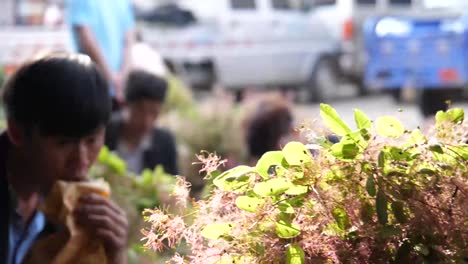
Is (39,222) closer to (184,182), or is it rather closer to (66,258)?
(66,258)

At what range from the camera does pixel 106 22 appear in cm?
578

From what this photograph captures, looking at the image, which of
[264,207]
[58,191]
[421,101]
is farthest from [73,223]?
[421,101]

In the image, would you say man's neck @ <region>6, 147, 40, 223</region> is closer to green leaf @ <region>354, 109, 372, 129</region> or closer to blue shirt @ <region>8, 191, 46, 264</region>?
blue shirt @ <region>8, 191, 46, 264</region>

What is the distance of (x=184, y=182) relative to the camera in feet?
5.85

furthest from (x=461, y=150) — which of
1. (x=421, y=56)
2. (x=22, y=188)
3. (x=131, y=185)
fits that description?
(x=421, y=56)

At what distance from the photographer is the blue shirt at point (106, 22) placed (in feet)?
18.8

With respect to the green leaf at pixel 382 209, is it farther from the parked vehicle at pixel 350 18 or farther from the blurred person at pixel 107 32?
the parked vehicle at pixel 350 18

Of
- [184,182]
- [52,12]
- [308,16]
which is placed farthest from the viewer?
[308,16]

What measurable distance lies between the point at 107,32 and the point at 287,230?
14.0 ft

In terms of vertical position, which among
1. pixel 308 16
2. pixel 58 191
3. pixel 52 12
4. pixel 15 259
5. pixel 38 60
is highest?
pixel 38 60

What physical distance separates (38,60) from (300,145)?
1.31m

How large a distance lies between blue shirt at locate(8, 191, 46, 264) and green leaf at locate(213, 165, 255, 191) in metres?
1.03

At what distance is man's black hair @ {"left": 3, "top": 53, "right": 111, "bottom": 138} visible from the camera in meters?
2.70

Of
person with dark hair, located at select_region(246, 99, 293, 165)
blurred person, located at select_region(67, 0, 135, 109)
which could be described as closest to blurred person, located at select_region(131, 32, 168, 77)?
blurred person, located at select_region(67, 0, 135, 109)
